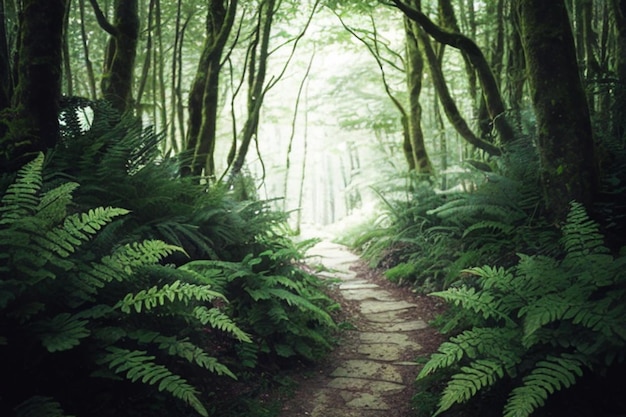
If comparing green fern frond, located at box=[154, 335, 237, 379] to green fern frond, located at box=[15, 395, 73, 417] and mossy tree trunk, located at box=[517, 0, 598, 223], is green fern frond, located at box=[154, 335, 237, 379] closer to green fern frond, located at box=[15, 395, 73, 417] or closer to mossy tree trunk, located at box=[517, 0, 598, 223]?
green fern frond, located at box=[15, 395, 73, 417]

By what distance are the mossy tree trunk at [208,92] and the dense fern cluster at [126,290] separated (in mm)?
1301

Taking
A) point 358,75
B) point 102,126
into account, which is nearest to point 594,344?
point 102,126

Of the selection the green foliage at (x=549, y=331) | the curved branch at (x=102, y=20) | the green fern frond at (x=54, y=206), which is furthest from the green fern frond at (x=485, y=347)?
the curved branch at (x=102, y=20)

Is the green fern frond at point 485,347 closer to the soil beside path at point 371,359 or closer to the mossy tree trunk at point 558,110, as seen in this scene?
the soil beside path at point 371,359

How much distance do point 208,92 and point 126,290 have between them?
160 inches

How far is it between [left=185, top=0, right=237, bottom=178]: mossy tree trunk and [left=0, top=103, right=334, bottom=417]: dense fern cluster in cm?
130

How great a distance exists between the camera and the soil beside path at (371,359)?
3369 mm

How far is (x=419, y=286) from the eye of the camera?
6.67 m

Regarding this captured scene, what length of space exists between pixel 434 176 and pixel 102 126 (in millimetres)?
7161

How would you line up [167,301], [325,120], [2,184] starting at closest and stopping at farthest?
[167,301] → [2,184] → [325,120]

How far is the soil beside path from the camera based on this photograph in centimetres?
337

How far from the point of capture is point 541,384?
2.29 m

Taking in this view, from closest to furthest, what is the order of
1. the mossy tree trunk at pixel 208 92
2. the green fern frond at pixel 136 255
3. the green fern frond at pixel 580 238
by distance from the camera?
1. the green fern frond at pixel 136 255
2. the green fern frond at pixel 580 238
3. the mossy tree trunk at pixel 208 92

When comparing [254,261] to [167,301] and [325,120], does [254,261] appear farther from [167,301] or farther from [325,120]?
[325,120]
